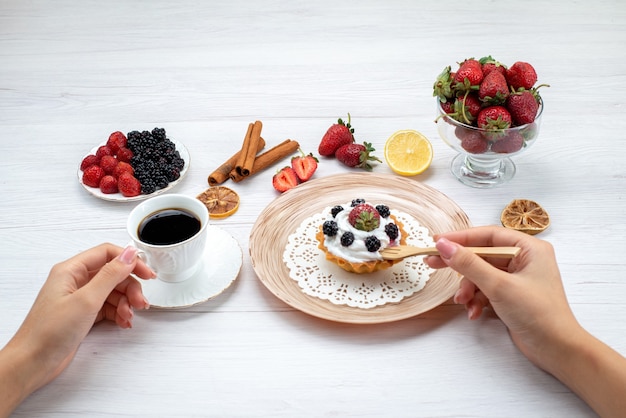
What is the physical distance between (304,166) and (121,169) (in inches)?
22.8

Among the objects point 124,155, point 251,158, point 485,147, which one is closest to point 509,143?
point 485,147

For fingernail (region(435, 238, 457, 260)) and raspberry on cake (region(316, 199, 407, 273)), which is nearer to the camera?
fingernail (region(435, 238, 457, 260))

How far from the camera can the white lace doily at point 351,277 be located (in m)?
1.61

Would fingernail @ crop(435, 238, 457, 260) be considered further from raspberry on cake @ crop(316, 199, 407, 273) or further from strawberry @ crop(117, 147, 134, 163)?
strawberry @ crop(117, 147, 134, 163)

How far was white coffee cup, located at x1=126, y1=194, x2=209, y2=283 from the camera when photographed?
60.9 inches

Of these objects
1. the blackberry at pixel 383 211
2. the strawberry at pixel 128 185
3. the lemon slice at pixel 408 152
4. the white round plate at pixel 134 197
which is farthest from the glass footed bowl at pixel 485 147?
the strawberry at pixel 128 185

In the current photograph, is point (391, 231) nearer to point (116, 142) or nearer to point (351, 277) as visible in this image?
point (351, 277)

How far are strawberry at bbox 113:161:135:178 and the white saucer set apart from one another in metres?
0.44

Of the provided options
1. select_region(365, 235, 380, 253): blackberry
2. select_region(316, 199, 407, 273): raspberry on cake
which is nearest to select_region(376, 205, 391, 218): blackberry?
select_region(316, 199, 407, 273): raspberry on cake

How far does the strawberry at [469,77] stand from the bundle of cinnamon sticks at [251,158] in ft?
2.03

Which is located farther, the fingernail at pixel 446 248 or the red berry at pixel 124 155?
the red berry at pixel 124 155

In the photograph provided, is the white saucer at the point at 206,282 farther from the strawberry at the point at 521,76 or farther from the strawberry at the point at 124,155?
the strawberry at the point at 521,76

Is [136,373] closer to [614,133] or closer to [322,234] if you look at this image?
[322,234]

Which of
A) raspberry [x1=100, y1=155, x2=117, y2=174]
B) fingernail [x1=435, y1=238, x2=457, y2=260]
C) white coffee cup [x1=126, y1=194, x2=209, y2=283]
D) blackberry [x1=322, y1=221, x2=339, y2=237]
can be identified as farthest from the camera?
raspberry [x1=100, y1=155, x2=117, y2=174]
